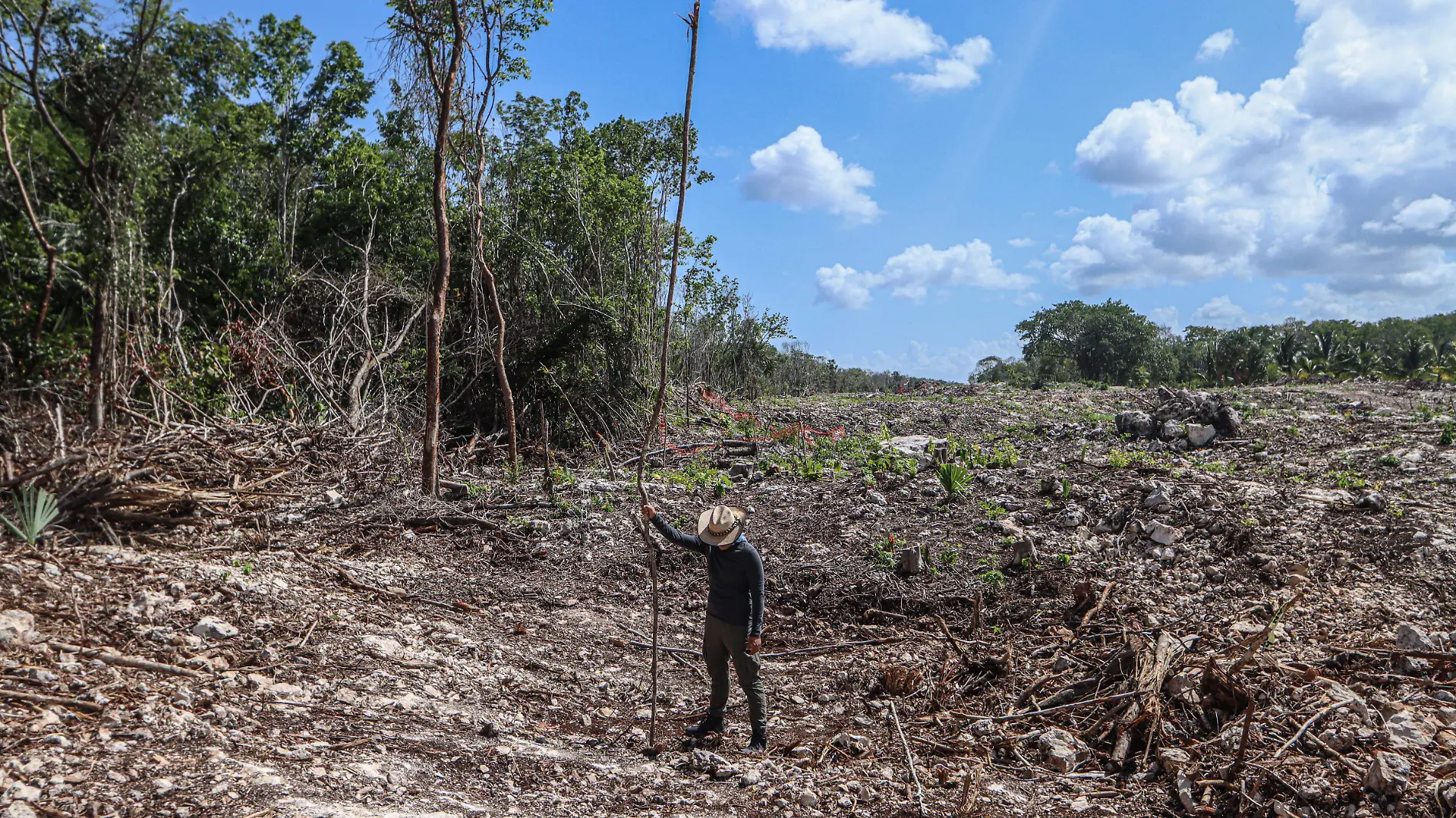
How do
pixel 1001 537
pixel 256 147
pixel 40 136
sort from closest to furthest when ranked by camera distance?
pixel 1001 537 → pixel 40 136 → pixel 256 147

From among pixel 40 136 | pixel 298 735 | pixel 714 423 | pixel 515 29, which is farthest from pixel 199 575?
pixel 40 136

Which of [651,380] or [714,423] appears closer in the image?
[651,380]

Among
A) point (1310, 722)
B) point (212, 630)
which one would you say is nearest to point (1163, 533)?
point (1310, 722)

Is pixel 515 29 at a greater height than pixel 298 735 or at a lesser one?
greater

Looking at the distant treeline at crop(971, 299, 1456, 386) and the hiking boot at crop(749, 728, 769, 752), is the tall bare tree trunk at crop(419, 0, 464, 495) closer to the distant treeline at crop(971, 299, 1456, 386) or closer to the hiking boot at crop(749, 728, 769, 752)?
the hiking boot at crop(749, 728, 769, 752)

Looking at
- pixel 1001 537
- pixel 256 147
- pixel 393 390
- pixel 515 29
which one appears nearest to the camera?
pixel 1001 537

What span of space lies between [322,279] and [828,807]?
1145 cm

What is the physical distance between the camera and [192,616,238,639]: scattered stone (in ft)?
15.8

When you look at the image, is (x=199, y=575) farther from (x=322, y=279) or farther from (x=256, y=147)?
(x=256, y=147)

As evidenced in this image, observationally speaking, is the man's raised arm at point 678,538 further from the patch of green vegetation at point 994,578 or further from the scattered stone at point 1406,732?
the scattered stone at point 1406,732

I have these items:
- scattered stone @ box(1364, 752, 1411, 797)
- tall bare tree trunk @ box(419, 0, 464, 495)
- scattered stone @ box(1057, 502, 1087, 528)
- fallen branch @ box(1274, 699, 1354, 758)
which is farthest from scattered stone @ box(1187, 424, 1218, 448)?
tall bare tree trunk @ box(419, 0, 464, 495)

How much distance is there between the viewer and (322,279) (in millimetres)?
12289

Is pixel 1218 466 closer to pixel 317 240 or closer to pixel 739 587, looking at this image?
pixel 739 587

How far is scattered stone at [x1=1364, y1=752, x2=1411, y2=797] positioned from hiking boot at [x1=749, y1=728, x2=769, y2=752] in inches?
107
